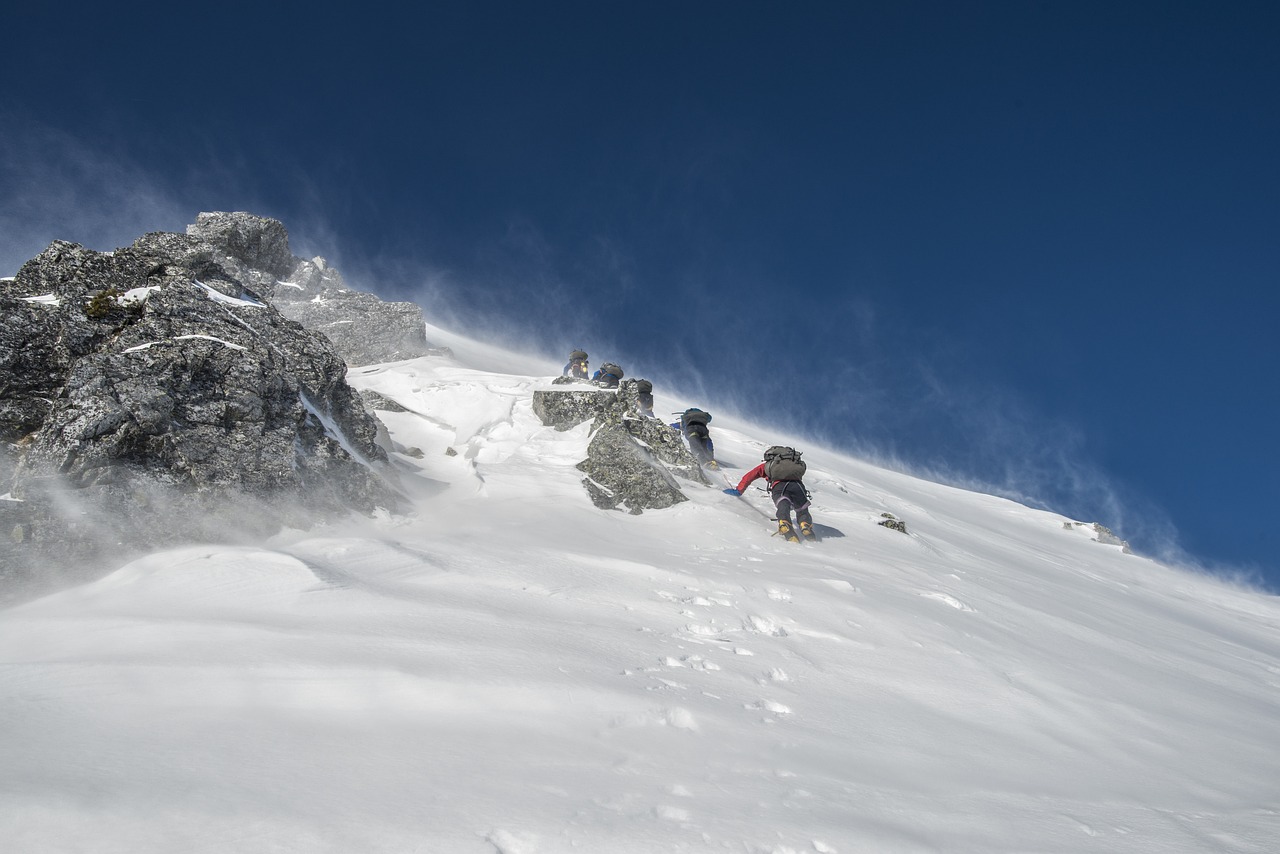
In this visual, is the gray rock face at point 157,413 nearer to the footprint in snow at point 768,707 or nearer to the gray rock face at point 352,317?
the footprint in snow at point 768,707

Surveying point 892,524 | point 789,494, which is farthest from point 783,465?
point 892,524

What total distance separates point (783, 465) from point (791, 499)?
0.61 m

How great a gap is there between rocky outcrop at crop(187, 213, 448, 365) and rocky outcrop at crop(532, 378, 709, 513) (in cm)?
1241

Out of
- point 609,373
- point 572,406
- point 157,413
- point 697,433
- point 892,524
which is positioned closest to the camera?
point 157,413

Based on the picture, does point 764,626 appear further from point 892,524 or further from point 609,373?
point 609,373

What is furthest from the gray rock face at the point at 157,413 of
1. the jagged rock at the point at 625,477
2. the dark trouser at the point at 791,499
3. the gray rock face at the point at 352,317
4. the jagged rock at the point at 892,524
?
the gray rock face at the point at 352,317

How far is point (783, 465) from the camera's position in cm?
1088

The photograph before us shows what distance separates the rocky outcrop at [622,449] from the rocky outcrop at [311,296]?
40.7ft

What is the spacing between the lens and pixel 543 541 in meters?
8.05

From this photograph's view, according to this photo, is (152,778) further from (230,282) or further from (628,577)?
(230,282)

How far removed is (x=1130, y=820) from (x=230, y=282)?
12.3 metres

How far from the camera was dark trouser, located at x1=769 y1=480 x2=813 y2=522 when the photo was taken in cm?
1059

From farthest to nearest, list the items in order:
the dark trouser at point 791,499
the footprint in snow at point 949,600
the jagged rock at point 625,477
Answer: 1. the jagged rock at point 625,477
2. the dark trouser at point 791,499
3. the footprint in snow at point 949,600

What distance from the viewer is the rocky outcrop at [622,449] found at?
10.9m
